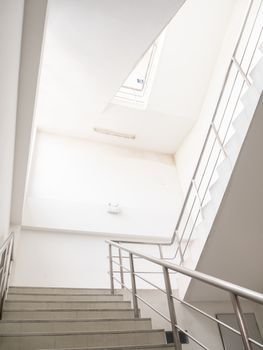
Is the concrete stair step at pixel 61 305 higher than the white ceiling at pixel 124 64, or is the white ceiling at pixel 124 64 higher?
the white ceiling at pixel 124 64

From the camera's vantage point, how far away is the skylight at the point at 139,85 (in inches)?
211

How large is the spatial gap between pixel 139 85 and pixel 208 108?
1520 millimetres

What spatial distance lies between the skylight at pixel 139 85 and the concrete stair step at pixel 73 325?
4124 millimetres

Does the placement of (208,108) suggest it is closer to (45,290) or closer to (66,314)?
(45,290)

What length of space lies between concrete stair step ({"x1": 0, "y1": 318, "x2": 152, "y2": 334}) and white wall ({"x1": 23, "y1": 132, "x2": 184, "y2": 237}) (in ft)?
7.81

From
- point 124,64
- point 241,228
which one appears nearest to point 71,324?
point 241,228

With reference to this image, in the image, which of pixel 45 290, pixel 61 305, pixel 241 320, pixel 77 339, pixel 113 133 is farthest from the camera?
pixel 113 133

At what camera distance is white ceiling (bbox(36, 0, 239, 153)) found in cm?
335

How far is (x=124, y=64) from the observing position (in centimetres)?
404

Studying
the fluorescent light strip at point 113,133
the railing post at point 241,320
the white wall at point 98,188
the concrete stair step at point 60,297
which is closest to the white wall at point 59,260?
the white wall at point 98,188

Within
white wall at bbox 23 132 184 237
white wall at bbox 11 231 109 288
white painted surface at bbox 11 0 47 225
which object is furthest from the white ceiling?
white wall at bbox 11 231 109 288

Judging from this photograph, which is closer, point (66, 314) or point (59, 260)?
point (66, 314)

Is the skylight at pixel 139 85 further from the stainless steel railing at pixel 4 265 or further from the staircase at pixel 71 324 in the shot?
the staircase at pixel 71 324

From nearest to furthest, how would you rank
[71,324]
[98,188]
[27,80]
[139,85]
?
[71,324] < [27,80] < [98,188] < [139,85]
